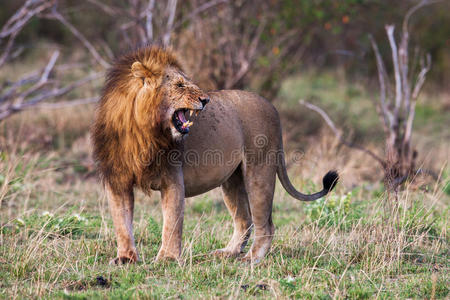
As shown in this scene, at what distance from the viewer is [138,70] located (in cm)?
406

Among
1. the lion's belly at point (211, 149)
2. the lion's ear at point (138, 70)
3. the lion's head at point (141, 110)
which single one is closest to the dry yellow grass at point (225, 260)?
the lion's belly at point (211, 149)

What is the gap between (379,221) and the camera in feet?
17.1

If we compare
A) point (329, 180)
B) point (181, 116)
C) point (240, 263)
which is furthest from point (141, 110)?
point (329, 180)

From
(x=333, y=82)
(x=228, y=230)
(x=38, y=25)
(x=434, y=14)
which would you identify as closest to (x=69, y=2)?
(x=38, y=25)

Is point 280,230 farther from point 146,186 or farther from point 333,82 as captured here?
point 333,82

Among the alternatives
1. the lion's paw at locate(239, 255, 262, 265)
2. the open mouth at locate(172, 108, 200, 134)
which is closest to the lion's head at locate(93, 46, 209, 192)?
the open mouth at locate(172, 108, 200, 134)

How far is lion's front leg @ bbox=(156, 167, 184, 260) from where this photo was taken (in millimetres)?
4164

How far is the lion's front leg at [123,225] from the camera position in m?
4.15

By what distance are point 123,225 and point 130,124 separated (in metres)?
0.70

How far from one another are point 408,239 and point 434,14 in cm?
1402

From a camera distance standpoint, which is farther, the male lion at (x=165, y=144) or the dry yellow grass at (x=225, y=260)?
the male lion at (x=165, y=144)

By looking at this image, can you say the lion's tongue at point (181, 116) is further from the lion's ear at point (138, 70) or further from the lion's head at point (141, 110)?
the lion's ear at point (138, 70)

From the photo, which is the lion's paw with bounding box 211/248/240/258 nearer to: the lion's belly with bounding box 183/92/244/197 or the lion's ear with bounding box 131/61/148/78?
the lion's belly with bounding box 183/92/244/197

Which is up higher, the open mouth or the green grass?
the open mouth
